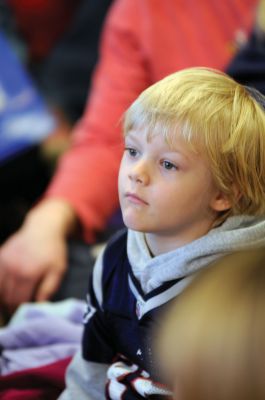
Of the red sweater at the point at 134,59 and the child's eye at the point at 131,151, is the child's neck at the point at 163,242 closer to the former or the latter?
the child's eye at the point at 131,151

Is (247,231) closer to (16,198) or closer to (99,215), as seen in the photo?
(99,215)

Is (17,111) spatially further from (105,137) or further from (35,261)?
(35,261)

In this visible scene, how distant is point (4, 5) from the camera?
6.72ft

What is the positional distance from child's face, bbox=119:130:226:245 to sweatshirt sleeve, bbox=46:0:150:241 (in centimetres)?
54

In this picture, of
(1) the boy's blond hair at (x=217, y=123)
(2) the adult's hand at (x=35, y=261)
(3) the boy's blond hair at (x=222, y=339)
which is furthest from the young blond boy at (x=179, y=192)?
(2) the adult's hand at (x=35, y=261)

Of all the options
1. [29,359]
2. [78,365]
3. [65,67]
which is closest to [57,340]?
[29,359]

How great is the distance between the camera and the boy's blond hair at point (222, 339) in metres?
0.44

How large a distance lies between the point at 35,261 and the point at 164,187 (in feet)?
1.78

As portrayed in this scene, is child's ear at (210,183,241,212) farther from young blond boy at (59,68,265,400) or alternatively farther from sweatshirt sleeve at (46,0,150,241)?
sweatshirt sleeve at (46,0,150,241)

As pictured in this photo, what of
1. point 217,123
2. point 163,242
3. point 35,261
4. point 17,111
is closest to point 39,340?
point 35,261

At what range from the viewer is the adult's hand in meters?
1.13

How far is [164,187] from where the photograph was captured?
65 cm

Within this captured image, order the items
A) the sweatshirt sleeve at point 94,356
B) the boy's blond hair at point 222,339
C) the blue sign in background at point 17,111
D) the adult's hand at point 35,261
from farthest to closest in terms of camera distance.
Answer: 1. the blue sign in background at point 17,111
2. the adult's hand at point 35,261
3. the sweatshirt sleeve at point 94,356
4. the boy's blond hair at point 222,339

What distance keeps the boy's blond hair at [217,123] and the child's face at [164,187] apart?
0.01 m
